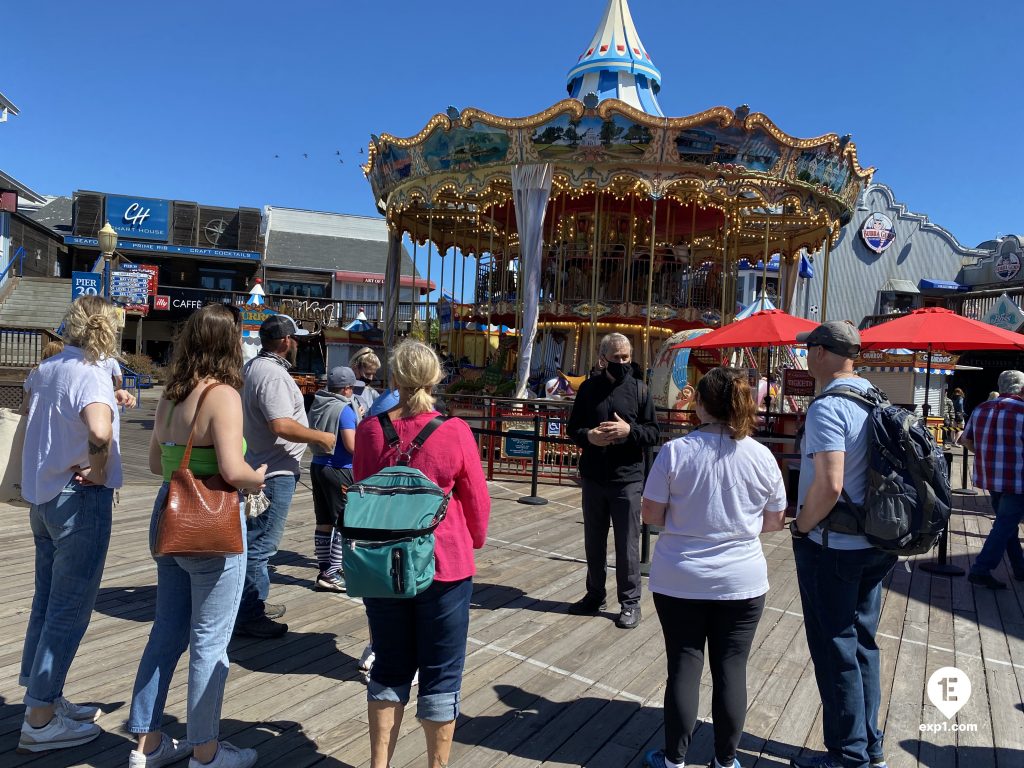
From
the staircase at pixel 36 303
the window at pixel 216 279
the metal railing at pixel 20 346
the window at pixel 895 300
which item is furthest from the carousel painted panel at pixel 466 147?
the window at pixel 216 279

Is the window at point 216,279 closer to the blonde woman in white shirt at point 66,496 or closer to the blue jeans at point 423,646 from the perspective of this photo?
the blonde woman in white shirt at point 66,496

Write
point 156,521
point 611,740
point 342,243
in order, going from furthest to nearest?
point 342,243 → point 611,740 → point 156,521

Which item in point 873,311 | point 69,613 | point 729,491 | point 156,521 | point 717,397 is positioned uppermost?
point 873,311

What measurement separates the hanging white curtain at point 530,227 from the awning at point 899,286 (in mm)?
24047

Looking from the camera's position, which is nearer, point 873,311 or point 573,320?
point 573,320

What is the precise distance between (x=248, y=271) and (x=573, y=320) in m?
29.9

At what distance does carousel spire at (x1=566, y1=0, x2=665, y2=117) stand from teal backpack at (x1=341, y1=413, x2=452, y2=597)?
16385 mm

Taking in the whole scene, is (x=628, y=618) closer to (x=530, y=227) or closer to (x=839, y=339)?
(x=839, y=339)

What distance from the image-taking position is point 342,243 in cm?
4528

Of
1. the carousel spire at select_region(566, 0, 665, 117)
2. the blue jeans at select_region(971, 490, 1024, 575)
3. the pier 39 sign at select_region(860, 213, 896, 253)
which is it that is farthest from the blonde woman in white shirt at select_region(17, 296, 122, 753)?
the pier 39 sign at select_region(860, 213, 896, 253)

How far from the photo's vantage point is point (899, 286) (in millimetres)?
32125

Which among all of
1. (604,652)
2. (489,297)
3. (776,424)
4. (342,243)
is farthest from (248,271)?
(604,652)

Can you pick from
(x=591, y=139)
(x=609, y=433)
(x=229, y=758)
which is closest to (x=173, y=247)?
(x=591, y=139)

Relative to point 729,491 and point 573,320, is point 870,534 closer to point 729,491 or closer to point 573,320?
point 729,491
